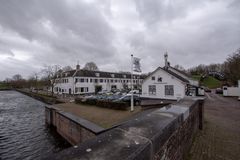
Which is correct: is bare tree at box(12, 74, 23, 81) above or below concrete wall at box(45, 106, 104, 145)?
above

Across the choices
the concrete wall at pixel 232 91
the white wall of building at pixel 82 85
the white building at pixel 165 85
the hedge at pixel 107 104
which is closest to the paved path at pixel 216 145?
the hedge at pixel 107 104

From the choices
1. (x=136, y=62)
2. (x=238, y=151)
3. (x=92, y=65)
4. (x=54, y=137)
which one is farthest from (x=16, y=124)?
(x=92, y=65)

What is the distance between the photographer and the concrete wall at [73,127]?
8.04m

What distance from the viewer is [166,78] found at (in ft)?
73.9

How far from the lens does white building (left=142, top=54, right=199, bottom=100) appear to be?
2122 cm

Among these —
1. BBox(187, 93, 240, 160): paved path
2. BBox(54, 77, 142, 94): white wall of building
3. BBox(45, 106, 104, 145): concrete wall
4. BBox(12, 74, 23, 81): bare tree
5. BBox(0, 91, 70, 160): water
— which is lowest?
BBox(0, 91, 70, 160): water

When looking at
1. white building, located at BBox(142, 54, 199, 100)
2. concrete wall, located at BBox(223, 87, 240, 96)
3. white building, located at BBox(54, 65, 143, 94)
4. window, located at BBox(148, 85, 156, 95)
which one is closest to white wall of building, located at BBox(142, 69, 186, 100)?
white building, located at BBox(142, 54, 199, 100)

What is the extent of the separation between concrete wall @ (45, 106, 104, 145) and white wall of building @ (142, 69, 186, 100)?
1631 centimetres

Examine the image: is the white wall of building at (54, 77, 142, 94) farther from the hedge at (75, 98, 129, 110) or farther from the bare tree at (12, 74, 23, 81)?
the bare tree at (12, 74, 23, 81)

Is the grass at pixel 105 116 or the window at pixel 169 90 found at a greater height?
the window at pixel 169 90

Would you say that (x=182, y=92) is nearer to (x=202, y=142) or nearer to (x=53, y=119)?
(x=202, y=142)

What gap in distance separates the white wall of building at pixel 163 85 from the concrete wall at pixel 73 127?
16306 mm

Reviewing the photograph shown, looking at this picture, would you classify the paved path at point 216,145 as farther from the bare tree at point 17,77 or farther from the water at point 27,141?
the bare tree at point 17,77

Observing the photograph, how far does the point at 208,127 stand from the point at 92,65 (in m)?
62.7
